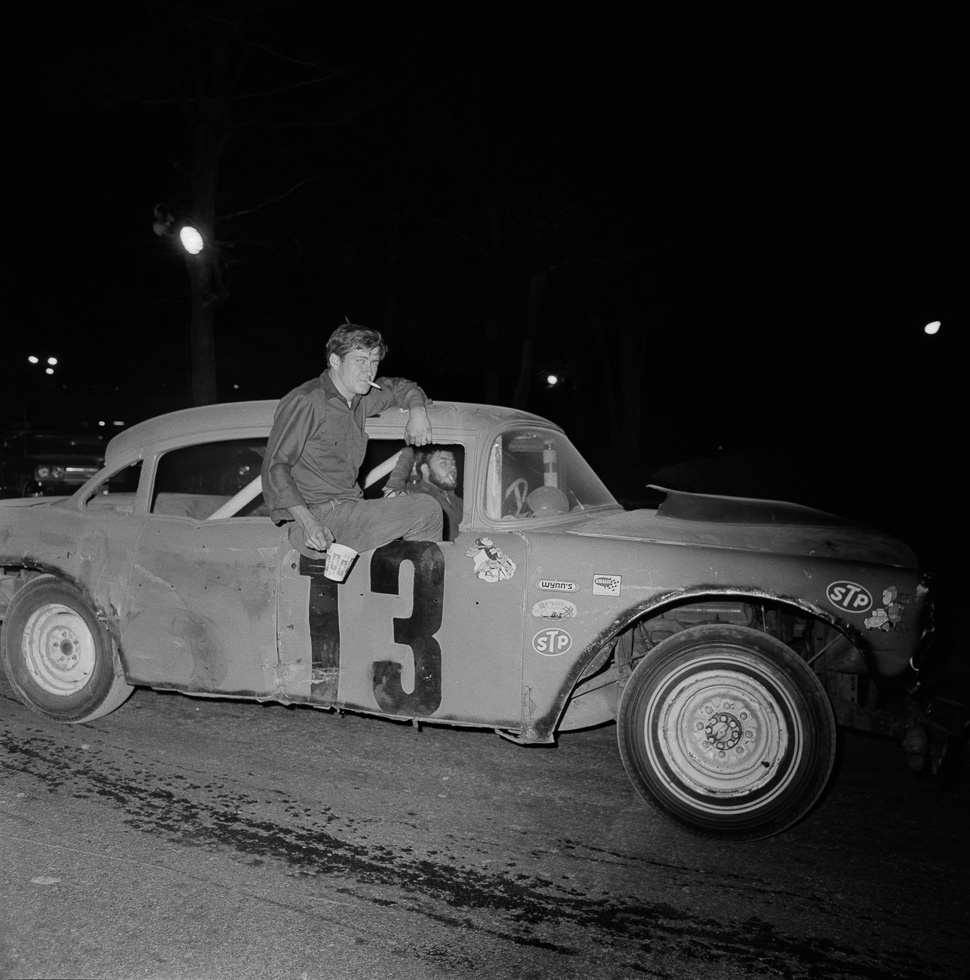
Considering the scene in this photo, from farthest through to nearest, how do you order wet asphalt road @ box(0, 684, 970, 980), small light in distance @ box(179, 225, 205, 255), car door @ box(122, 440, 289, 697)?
small light in distance @ box(179, 225, 205, 255)
car door @ box(122, 440, 289, 697)
wet asphalt road @ box(0, 684, 970, 980)

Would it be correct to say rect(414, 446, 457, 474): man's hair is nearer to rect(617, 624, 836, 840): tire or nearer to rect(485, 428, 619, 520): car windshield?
rect(485, 428, 619, 520): car windshield

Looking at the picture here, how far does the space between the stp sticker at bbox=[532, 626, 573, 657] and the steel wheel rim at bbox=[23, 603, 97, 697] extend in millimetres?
2674

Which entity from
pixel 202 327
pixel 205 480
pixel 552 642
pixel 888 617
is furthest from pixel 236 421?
pixel 202 327

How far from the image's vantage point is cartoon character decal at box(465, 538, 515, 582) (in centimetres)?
393

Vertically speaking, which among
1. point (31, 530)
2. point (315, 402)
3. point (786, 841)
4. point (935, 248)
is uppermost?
point (935, 248)

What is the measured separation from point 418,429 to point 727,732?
6.45 feet

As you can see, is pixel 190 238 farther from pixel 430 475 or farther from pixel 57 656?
→ pixel 430 475

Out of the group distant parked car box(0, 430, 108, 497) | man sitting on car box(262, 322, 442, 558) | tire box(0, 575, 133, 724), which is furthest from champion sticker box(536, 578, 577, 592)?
distant parked car box(0, 430, 108, 497)

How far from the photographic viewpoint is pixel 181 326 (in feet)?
148

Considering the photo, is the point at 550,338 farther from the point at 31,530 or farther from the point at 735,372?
the point at 31,530

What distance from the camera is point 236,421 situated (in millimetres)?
4578

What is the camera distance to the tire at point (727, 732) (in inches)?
143

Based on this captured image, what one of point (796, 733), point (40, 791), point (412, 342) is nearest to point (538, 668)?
point (796, 733)

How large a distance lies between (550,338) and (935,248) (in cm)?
1240
